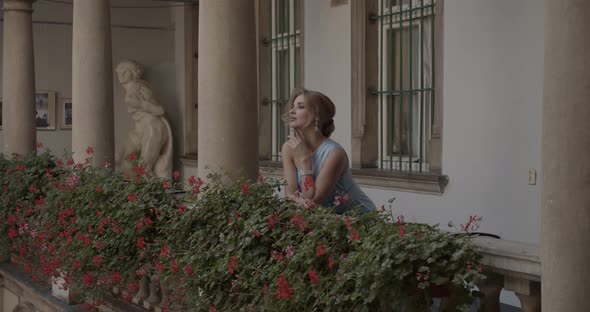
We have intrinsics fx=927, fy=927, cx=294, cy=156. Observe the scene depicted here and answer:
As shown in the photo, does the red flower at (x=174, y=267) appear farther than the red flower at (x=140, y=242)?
No

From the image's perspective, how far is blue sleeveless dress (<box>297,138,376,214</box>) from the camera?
208 inches

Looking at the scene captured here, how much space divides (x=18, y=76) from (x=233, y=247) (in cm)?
692

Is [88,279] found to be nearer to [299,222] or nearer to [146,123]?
Result: [299,222]

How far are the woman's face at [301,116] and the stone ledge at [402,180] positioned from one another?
10.9 feet

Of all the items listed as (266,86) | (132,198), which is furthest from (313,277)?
(266,86)

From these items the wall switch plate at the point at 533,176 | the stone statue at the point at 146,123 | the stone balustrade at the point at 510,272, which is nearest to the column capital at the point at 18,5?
the stone statue at the point at 146,123

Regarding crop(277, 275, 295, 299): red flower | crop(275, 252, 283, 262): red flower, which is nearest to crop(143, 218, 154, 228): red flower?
crop(275, 252, 283, 262): red flower

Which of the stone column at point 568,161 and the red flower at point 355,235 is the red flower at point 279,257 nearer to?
the red flower at point 355,235

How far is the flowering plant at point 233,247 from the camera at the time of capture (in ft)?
12.7

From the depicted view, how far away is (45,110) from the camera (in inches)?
608

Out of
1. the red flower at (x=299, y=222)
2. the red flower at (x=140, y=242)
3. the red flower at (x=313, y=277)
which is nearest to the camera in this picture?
the red flower at (x=313, y=277)

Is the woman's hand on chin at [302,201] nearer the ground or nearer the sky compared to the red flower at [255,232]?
nearer the sky

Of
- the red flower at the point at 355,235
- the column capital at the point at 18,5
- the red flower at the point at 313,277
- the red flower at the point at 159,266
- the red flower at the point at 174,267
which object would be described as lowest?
the red flower at the point at 159,266

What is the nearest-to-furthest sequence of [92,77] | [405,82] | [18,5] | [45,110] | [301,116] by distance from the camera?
[301,116] < [92,77] < [405,82] < [18,5] < [45,110]
